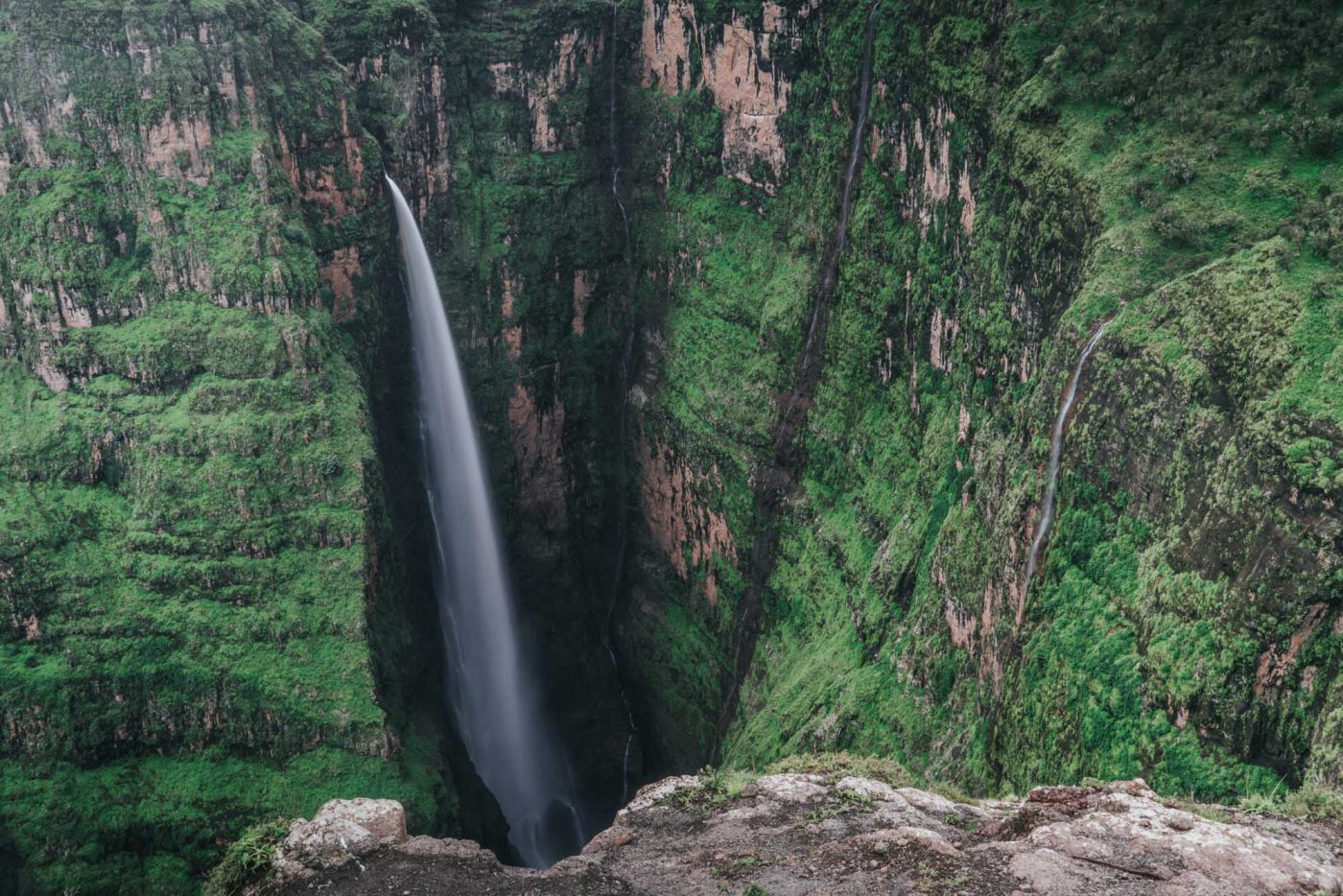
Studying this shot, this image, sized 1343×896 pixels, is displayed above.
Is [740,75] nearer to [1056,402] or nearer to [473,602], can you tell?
[473,602]

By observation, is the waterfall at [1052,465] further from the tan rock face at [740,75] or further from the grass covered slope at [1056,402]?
the tan rock face at [740,75]

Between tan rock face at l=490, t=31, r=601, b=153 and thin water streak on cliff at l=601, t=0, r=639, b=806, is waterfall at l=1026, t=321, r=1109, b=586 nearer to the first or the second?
thin water streak on cliff at l=601, t=0, r=639, b=806

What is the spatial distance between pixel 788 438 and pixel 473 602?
1171 cm

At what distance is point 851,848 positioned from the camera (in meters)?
12.9

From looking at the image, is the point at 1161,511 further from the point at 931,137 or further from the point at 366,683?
the point at 366,683

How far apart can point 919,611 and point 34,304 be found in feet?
77.4

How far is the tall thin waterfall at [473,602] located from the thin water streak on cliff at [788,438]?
613 centimetres

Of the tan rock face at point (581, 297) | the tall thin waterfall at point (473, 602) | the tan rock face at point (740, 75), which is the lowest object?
the tall thin waterfall at point (473, 602)

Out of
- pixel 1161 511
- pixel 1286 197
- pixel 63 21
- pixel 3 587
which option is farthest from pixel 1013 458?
pixel 63 21

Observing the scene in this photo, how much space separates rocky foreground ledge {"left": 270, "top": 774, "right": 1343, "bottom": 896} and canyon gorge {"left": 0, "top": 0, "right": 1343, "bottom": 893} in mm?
359

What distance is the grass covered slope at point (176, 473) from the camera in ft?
91.7

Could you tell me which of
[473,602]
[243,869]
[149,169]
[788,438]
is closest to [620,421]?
[473,602]

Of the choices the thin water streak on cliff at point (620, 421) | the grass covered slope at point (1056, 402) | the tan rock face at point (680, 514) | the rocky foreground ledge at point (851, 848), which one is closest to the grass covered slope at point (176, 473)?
the tan rock face at point (680, 514)

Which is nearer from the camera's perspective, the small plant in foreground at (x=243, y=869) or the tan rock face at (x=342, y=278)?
the small plant in foreground at (x=243, y=869)
